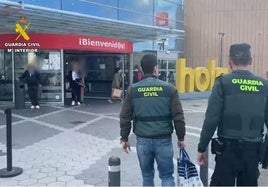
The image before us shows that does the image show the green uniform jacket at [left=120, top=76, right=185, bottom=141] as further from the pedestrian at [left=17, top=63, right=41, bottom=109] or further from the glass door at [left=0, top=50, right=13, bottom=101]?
the glass door at [left=0, top=50, right=13, bottom=101]

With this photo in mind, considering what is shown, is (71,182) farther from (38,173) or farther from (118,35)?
(118,35)

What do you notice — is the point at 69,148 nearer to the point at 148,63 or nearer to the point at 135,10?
the point at 148,63

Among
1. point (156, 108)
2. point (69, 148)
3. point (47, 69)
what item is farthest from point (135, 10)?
point (156, 108)

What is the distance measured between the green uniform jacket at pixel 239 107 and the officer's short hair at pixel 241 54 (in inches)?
4.0

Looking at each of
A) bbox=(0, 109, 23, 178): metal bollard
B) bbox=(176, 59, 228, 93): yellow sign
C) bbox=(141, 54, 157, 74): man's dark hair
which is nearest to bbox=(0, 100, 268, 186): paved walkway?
bbox=(0, 109, 23, 178): metal bollard

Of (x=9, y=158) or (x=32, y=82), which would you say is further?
(x=32, y=82)

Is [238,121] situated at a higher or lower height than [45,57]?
lower

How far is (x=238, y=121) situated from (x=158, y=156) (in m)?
1.12

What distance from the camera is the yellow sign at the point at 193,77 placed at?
68.7 feet

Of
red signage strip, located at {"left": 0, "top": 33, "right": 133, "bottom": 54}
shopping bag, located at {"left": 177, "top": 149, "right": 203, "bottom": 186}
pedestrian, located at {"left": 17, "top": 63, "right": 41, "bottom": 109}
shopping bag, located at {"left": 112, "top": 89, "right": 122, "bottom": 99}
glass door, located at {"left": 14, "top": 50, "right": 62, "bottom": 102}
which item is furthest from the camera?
shopping bag, located at {"left": 112, "top": 89, "right": 122, "bottom": 99}

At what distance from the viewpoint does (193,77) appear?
21938mm

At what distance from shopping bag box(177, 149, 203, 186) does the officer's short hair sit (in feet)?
4.10

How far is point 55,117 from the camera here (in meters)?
12.6

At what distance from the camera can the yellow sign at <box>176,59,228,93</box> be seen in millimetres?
20953
